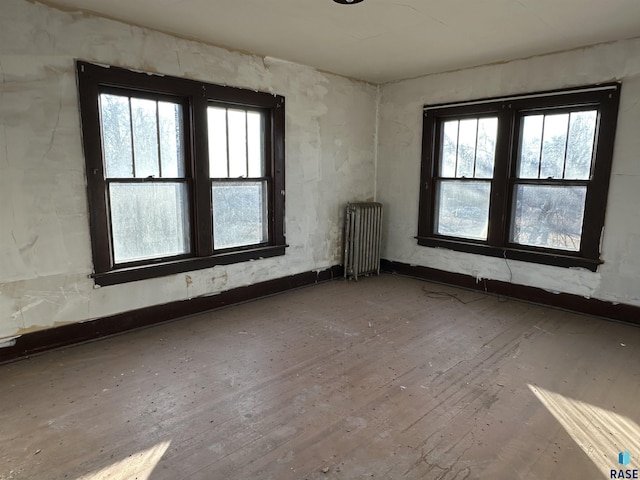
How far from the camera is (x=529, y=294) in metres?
4.55

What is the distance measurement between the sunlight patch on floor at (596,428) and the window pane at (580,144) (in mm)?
2482

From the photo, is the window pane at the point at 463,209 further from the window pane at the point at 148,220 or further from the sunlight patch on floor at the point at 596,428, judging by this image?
the window pane at the point at 148,220

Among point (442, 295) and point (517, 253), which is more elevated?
point (517, 253)

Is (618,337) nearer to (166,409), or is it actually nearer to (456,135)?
(456,135)

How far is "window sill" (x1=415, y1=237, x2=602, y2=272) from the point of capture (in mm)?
4148

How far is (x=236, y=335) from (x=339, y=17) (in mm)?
2828

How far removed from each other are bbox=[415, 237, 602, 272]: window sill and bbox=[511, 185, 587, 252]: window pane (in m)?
0.11

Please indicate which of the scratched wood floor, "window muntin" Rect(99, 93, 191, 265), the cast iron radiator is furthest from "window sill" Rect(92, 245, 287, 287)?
the cast iron radiator

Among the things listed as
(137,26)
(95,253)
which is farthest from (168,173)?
(137,26)

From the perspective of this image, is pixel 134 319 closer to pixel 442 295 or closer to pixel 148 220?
pixel 148 220

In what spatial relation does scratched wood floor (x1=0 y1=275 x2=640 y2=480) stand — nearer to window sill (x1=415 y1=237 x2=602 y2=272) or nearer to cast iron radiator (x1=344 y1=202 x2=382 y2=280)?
window sill (x1=415 y1=237 x2=602 y2=272)

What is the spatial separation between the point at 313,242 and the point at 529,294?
2611 mm

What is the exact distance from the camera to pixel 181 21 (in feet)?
11.0

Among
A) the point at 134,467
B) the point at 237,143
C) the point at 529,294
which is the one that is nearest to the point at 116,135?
the point at 237,143
